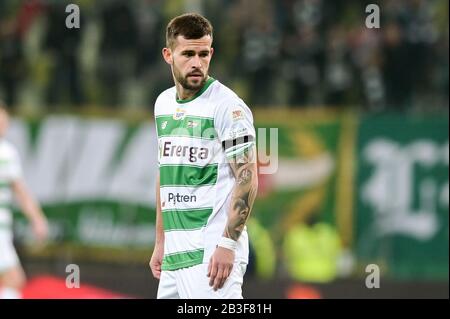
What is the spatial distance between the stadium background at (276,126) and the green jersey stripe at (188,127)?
6.57 meters

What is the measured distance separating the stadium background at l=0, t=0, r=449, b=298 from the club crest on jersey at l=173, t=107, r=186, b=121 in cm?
664


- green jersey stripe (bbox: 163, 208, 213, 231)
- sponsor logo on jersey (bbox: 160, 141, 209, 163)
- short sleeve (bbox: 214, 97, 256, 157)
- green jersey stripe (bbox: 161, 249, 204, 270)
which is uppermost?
short sleeve (bbox: 214, 97, 256, 157)

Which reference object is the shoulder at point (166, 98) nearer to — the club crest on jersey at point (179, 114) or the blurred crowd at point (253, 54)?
the club crest on jersey at point (179, 114)

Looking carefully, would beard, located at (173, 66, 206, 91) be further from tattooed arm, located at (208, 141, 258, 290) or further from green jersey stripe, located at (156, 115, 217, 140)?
tattooed arm, located at (208, 141, 258, 290)

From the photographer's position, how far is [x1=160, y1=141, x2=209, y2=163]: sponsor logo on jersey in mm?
6113

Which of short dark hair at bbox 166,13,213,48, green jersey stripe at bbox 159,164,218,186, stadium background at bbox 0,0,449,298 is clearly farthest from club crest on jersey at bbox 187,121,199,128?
Answer: stadium background at bbox 0,0,449,298

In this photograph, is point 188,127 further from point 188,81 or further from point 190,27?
point 190,27

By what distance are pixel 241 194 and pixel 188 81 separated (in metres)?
0.68

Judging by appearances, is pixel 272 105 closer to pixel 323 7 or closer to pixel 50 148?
pixel 323 7

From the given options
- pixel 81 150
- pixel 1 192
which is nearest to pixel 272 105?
pixel 81 150

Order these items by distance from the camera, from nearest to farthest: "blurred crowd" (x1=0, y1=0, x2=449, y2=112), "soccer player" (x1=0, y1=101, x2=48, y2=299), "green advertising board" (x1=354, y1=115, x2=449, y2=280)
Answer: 1. "soccer player" (x1=0, y1=101, x2=48, y2=299)
2. "green advertising board" (x1=354, y1=115, x2=449, y2=280)
3. "blurred crowd" (x1=0, y1=0, x2=449, y2=112)

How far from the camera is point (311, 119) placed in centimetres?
1352
